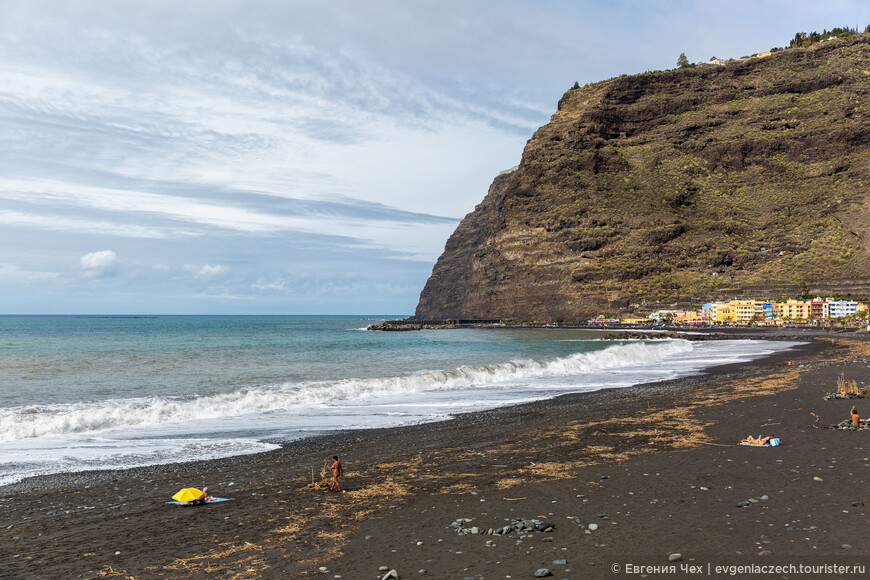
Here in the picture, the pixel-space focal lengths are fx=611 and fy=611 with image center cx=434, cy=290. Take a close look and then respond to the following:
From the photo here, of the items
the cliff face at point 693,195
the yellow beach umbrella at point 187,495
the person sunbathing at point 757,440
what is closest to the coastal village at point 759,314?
the cliff face at point 693,195

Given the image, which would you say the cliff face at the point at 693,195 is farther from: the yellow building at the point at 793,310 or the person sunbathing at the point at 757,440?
the person sunbathing at the point at 757,440

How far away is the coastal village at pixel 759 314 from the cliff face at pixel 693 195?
4638mm

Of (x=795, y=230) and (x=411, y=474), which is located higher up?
(x=795, y=230)

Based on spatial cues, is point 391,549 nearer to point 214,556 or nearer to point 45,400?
point 214,556

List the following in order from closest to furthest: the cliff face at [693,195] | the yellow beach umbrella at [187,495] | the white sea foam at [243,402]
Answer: the yellow beach umbrella at [187,495]
the white sea foam at [243,402]
the cliff face at [693,195]

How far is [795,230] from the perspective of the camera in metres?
146

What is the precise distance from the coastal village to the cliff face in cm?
464

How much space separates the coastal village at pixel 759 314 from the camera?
12212 cm

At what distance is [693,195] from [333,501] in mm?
173557

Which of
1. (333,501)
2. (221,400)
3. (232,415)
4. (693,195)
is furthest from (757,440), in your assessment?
(693,195)

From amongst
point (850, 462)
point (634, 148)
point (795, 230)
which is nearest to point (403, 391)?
point (850, 462)

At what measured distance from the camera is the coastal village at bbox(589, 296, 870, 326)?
122 m

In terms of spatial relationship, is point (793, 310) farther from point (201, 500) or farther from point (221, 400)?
point (201, 500)

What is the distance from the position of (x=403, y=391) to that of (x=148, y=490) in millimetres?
18772
